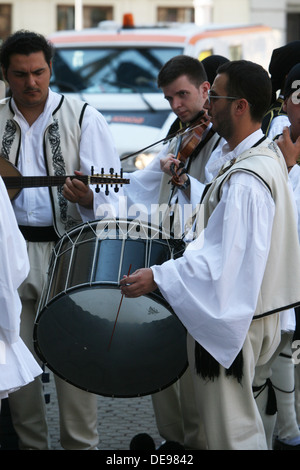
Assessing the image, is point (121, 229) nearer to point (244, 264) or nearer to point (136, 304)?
point (136, 304)

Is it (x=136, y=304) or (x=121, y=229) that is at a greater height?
(x=121, y=229)

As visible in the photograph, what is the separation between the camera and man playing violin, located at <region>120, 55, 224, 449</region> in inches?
206

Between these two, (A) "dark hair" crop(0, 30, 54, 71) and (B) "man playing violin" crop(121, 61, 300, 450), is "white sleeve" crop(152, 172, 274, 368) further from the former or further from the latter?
(A) "dark hair" crop(0, 30, 54, 71)

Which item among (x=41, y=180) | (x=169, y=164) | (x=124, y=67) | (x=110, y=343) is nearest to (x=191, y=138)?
(x=169, y=164)

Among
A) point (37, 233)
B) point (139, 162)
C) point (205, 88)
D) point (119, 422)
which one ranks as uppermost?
point (205, 88)

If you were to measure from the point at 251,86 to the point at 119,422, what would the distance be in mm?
2665

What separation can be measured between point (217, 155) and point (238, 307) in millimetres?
1316

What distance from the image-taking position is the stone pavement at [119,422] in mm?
5684

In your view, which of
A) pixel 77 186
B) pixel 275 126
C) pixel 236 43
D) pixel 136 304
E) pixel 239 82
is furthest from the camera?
pixel 236 43

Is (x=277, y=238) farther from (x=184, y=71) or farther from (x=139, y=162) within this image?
(x=139, y=162)

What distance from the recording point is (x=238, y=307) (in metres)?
Answer: 3.88

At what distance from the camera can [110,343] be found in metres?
4.55

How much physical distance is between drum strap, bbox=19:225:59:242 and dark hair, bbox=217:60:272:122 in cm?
139
